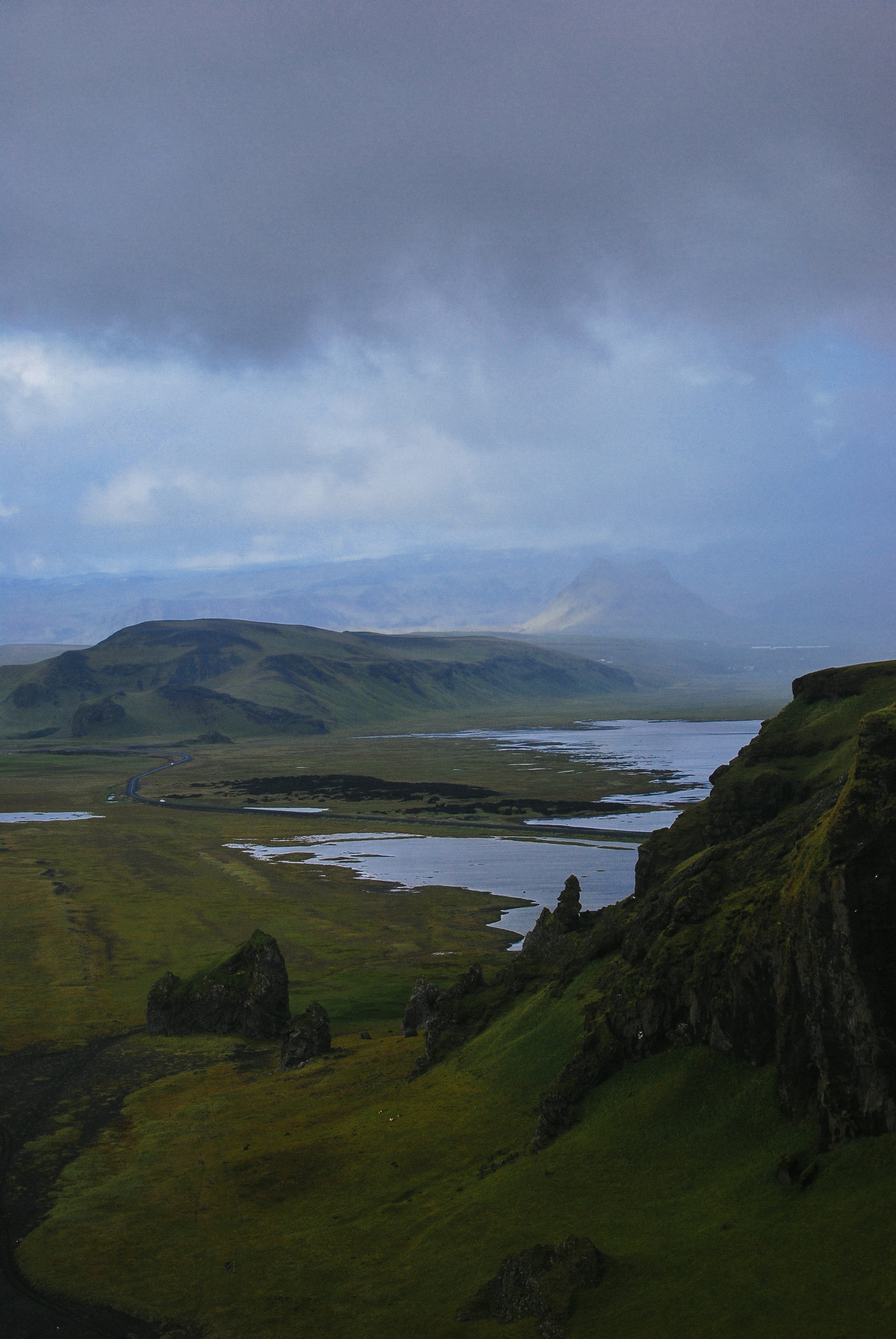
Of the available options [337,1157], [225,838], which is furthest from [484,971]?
[225,838]

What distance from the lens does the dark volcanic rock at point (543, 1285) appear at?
61.7 feet

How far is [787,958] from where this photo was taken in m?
22.1

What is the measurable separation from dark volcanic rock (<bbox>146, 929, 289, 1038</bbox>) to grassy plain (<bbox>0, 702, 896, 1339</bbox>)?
1496mm

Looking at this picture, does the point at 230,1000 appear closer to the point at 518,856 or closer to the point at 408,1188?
the point at 408,1188

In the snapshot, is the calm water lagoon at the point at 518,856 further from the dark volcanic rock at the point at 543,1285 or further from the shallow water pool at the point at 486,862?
the dark volcanic rock at the point at 543,1285

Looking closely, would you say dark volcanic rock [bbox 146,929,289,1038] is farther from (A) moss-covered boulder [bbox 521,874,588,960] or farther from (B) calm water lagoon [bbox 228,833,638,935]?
(B) calm water lagoon [bbox 228,833,638,935]

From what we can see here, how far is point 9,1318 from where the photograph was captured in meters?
23.2

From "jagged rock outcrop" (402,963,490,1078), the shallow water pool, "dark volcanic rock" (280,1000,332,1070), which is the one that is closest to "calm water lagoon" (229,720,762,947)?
the shallow water pool

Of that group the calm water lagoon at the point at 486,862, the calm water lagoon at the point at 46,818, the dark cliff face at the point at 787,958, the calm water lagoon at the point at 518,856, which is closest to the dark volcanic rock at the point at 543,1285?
the dark cliff face at the point at 787,958

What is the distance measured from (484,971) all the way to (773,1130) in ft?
117

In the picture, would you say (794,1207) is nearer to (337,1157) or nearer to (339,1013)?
(337,1157)

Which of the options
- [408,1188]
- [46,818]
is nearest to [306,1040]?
[408,1188]

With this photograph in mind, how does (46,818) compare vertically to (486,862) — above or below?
below

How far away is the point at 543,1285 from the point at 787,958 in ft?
27.7
